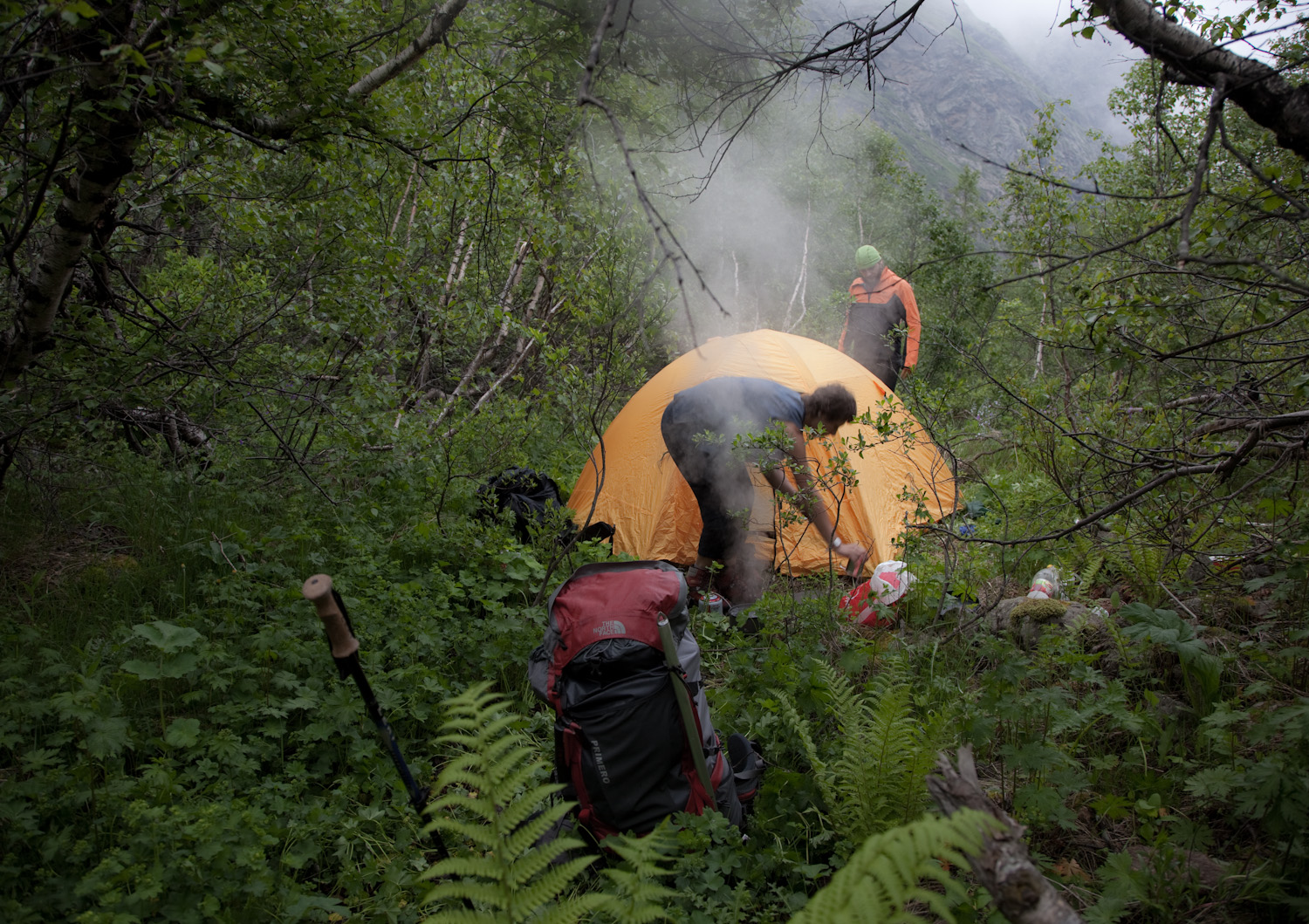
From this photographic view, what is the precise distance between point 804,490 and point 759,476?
66 cm

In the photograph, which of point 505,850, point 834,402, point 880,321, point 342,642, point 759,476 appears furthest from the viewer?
point 880,321

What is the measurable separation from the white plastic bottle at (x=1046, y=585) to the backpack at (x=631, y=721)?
2165 mm

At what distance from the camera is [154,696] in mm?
2752

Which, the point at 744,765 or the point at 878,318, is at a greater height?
the point at 878,318

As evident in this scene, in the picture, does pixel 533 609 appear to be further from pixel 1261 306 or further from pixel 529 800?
pixel 1261 306

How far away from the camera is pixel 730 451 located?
13.9ft

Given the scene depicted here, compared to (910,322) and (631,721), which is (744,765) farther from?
(910,322)

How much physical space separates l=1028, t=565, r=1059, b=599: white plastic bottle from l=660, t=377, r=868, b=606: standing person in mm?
937

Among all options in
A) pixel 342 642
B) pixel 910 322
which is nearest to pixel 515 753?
pixel 342 642

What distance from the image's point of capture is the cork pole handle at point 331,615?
1509 mm

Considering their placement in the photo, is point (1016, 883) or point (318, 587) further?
point (318, 587)

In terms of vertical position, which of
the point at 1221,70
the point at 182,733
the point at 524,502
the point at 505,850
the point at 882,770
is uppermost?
the point at 1221,70

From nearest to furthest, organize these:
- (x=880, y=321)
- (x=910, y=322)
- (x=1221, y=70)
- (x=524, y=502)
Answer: (x=1221, y=70), (x=524, y=502), (x=910, y=322), (x=880, y=321)

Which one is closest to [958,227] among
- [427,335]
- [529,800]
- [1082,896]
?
[427,335]
